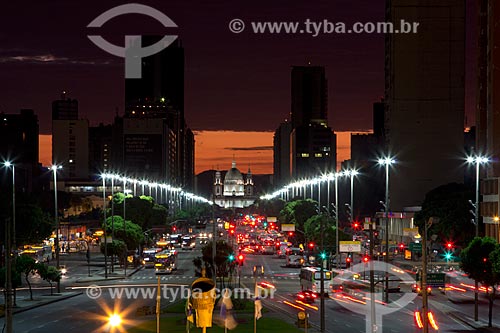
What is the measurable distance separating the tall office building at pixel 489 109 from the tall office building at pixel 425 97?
4711 cm

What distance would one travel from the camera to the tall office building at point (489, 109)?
11594 centimetres

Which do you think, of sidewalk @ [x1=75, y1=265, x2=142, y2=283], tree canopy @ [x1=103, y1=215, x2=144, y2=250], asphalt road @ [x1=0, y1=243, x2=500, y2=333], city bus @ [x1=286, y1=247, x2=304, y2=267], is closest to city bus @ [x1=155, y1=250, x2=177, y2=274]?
sidewalk @ [x1=75, y1=265, x2=142, y2=283]

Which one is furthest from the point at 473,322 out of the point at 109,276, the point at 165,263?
the point at 165,263

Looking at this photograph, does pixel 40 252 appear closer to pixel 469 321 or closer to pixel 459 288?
pixel 459 288

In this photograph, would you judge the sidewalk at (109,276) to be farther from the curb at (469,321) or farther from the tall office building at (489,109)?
the curb at (469,321)

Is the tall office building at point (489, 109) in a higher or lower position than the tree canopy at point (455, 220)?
higher

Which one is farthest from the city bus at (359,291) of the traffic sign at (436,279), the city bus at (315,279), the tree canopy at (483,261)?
the tree canopy at (483,261)

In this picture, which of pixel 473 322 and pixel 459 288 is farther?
pixel 459 288

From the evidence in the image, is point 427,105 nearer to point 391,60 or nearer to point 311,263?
point 391,60

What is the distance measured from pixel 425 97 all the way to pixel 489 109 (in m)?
59.6

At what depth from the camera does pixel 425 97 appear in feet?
610

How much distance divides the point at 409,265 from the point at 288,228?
60708mm

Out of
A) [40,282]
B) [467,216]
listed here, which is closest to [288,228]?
[467,216]

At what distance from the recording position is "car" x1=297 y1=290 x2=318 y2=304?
79250 millimetres
